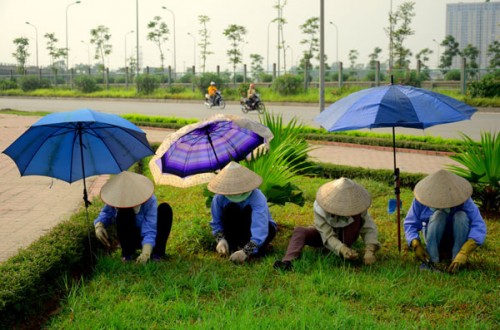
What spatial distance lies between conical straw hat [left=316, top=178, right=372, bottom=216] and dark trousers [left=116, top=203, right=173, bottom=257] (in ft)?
4.15

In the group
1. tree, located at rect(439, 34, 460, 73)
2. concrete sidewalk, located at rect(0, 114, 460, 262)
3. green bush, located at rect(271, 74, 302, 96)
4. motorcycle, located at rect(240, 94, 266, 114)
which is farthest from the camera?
tree, located at rect(439, 34, 460, 73)

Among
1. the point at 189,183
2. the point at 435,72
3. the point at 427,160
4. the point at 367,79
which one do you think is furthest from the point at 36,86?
the point at 189,183

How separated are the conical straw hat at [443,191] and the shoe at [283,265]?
3.67 feet

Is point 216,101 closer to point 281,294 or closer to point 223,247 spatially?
point 223,247

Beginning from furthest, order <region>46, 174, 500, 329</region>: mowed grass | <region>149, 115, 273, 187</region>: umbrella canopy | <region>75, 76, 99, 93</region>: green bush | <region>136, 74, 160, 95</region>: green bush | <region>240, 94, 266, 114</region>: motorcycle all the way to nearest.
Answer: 1. <region>75, 76, 99, 93</region>: green bush
2. <region>136, 74, 160, 95</region>: green bush
3. <region>240, 94, 266, 114</region>: motorcycle
4. <region>149, 115, 273, 187</region>: umbrella canopy
5. <region>46, 174, 500, 329</region>: mowed grass

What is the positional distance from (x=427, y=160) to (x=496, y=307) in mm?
7099

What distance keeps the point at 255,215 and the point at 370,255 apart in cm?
96

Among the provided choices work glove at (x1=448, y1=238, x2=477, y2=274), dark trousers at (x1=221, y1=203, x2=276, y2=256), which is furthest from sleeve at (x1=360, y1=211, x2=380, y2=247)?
dark trousers at (x1=221, y1=203, x2=276, y2=256)

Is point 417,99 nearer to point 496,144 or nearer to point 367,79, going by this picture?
point 496,144

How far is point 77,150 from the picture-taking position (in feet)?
18.2

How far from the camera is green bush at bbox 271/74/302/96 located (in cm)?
3064

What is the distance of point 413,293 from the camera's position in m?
4.44

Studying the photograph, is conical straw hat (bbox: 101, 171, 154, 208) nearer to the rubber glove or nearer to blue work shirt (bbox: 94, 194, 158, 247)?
blue work shirt (bbox: 94, 194, 158, 247)

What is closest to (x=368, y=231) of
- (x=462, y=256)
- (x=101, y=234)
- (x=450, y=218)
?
(x=450, y=218)
